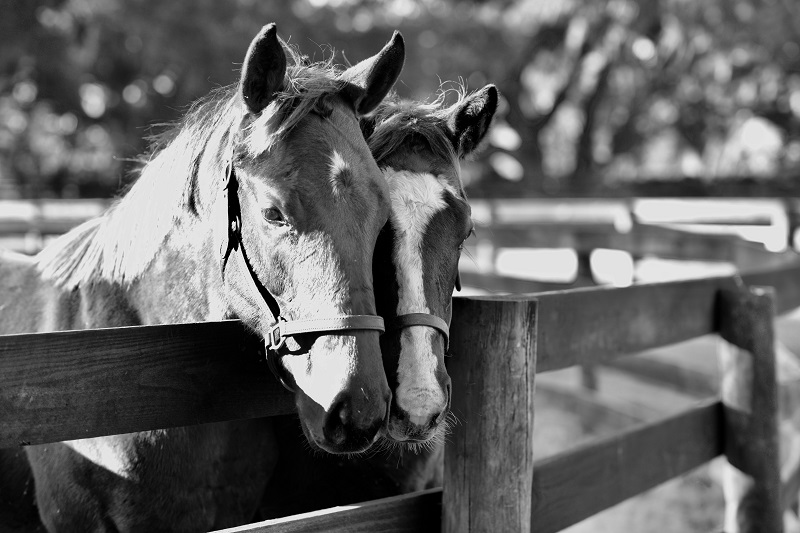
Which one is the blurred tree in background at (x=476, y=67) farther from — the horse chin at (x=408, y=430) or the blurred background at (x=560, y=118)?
the horse chin at (x=408, y=430)

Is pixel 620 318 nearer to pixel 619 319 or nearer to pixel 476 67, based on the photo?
pixel 619 319

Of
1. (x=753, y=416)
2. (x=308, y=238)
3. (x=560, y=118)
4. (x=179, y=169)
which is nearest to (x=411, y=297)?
(x=308, y=238)

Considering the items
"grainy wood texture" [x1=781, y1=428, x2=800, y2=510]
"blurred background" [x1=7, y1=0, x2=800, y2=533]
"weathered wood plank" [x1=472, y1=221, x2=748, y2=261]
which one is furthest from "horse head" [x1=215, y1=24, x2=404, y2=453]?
"weathered wood plank" [x1=472, y1=221, x2=748, y2=261]

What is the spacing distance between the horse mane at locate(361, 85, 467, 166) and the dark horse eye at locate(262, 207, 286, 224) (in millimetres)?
483

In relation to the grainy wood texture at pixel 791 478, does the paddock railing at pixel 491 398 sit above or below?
above

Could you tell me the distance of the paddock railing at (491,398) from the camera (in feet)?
5.56

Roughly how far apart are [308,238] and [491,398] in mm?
697

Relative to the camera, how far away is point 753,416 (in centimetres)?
329

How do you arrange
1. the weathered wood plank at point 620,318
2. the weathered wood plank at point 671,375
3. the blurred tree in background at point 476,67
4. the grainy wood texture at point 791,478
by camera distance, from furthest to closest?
the blurred tree in background at point 476,67, the weathered wood plank at point 671,375, the grainy wood texture at point 791,478, the weathered wood plank at point 620,318

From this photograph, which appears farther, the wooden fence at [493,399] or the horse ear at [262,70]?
the horse ear at [262,70]

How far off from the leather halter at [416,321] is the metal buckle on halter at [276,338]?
29 centimetres

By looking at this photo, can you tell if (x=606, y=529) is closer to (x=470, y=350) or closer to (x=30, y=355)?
(x=470, y=350)

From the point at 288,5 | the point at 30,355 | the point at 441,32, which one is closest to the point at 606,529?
the point at 30,355

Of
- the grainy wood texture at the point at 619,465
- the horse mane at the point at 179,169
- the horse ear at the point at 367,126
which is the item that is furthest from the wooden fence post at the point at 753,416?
the horse mane at the point at 179,169
